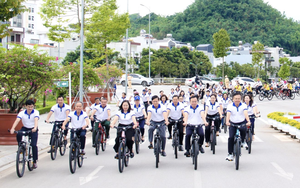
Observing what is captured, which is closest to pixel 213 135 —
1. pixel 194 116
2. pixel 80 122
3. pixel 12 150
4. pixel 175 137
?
pixel 175 137

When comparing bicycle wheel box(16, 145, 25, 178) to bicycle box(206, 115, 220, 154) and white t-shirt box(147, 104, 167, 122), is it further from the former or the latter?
bicycle box(206, 115, 220, 154)

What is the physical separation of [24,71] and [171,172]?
288 inches

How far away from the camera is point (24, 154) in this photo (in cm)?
908

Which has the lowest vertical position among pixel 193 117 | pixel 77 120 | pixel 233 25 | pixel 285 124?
pixel 285 124

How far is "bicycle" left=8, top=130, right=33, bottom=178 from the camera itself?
884cm

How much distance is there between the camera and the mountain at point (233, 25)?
122 meters

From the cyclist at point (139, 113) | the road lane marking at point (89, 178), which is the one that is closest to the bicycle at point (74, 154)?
the road lane marking at point (89, 178)

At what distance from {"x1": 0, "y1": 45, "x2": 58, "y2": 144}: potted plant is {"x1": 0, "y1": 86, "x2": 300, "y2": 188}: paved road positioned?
2171 millimetres

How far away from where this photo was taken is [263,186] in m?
7.70

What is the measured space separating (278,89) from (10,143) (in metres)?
30.8

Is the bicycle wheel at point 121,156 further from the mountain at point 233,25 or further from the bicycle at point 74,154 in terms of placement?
Result: the mountain at point 233,25

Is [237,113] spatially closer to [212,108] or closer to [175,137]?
[175,137]

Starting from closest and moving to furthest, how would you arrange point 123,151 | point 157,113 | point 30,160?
1. point 123,151
2. point 30,160
3. point 157,113

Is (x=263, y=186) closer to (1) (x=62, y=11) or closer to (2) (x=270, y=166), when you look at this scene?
(2) (x=270, y=166)
